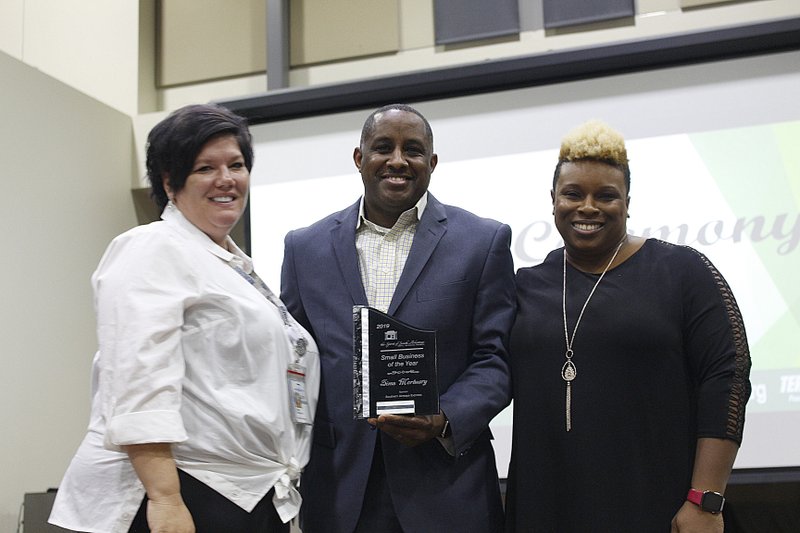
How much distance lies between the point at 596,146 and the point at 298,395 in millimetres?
919

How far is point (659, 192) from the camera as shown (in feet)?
11.7

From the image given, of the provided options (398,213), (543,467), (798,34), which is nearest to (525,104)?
(798,34)

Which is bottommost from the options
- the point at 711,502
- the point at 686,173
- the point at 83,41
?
the point at 711,502

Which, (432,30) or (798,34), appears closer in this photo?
(798,34)

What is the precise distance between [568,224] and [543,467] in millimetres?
584

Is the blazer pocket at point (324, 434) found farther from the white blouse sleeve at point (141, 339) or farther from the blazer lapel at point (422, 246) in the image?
the white blouse sleeve at point (141, 339)

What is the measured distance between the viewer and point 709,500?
189cm

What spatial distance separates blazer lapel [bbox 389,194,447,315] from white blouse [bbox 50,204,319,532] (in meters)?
0.32

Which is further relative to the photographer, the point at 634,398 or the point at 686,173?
the point at 686,173

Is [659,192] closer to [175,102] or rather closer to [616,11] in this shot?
[616,11]

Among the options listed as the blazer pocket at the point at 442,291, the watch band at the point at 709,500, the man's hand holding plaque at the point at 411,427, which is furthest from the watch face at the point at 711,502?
the blazer pocket at the point at 442,291

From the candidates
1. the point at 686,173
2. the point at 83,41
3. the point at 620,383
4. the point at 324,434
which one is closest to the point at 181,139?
the point at 324,434

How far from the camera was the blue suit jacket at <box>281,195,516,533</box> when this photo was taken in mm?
2008

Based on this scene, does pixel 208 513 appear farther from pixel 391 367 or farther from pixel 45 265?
pixel 45 265
